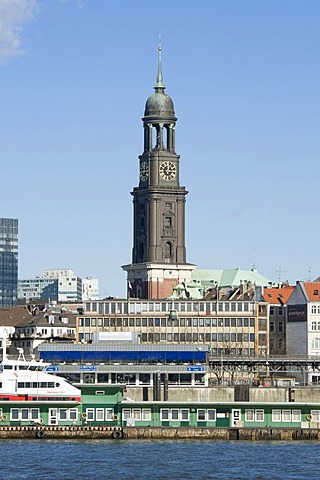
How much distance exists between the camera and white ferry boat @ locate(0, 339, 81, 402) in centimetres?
14275

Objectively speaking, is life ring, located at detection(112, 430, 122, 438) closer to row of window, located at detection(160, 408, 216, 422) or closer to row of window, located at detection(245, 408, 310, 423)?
row of window, located at detection(160, 408, 216, 422)

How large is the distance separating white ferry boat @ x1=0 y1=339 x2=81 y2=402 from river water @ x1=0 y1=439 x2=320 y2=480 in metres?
5.97

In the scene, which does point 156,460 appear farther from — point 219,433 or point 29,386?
point 29,386

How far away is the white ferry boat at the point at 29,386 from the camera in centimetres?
14275

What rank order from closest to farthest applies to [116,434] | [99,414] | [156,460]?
[156,460], [116,434], [99,414]

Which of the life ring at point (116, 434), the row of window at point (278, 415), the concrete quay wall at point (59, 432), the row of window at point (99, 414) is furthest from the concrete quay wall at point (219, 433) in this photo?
the row of window at point (99, 414)

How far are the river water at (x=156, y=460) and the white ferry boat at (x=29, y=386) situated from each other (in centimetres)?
597

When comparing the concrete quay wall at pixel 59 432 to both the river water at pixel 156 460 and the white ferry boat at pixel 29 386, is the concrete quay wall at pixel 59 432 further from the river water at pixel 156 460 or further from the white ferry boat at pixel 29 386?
the white ferry boat at pixel 29 386

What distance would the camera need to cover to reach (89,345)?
641ft

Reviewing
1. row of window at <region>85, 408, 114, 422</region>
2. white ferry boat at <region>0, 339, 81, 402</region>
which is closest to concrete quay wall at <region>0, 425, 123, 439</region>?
white ferry boat at <region>0, 339, 81, 402</region>

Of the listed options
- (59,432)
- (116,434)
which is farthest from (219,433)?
(59,432)

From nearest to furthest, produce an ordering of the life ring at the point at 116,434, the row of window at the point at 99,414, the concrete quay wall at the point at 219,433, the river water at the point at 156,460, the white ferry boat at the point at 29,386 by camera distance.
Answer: the river water at the point at 156,460 → the life ring at the point at 116,434 → the concrete quay wall at the point at 219,433 → the white ferry boat at the point at 29,386 → the row of window at the point at 99,414

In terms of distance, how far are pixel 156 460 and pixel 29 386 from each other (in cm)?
2490

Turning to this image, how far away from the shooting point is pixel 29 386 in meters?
143
